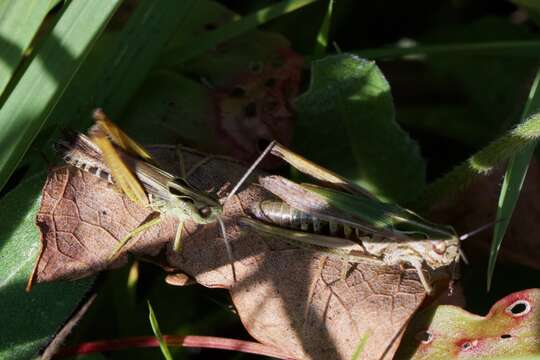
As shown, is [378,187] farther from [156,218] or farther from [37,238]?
[37,238]

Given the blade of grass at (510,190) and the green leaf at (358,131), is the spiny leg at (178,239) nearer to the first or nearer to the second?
the green leaf at (358,131)

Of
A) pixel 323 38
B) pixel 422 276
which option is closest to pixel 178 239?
pixel 422 276

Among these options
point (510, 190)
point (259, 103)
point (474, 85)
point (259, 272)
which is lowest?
point (259, 272)

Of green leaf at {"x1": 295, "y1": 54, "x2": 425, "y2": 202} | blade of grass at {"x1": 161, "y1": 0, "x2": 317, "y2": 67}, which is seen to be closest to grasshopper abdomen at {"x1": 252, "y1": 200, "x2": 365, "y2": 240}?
green leaf at {"x1": 295, "y1": 54, "x2": 425, "y2": 202}

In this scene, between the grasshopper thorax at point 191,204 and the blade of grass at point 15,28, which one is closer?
the blade of grass at point 15,28

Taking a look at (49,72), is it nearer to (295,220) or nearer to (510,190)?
(295,220)

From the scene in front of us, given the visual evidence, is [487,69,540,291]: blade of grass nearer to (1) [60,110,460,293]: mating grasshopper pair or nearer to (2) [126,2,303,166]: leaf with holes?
(1) [60,110,460,293]: mating grasshopper pair

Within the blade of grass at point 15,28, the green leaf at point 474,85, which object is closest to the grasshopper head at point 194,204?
the blade of grass at point 15,28

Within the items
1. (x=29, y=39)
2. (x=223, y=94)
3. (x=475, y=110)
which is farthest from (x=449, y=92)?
(x=29, y=39)
